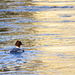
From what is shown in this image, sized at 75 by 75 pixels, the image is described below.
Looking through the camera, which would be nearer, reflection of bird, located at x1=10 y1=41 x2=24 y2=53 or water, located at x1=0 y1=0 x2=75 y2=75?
water, located at x1=0 y1=0 x2=75 y2=75

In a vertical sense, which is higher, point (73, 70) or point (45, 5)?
point (45, 5)

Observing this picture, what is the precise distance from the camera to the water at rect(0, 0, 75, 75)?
1161 cm

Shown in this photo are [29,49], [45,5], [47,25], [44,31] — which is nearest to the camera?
[29,49]

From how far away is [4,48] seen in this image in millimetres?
14008

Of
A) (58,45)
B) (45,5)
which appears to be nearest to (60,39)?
(58,45)

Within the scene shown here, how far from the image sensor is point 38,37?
1566 centimetres

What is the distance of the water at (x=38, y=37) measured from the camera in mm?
11611

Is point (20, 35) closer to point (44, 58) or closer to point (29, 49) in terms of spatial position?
point (29, 49)

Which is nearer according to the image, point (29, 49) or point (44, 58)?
point (44, 58)

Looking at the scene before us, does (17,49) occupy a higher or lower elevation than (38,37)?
lower

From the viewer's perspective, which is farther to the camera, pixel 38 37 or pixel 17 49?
pixel 38 37

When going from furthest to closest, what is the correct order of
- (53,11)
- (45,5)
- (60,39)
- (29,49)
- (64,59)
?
(45,5)
(53,11)
(60,39)
(29,49)
(64,59)

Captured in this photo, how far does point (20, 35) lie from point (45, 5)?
28.4 feet

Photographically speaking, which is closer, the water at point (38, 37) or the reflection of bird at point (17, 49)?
the water at point (38, 37)
